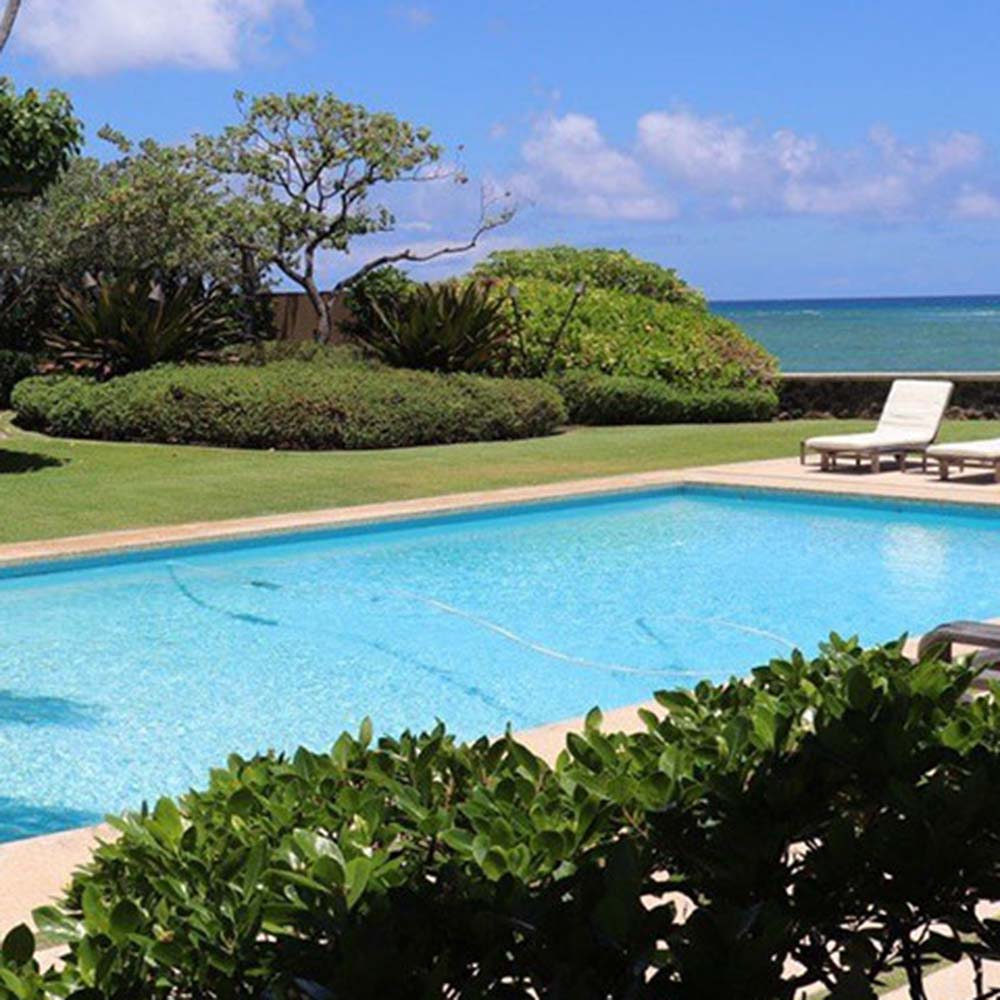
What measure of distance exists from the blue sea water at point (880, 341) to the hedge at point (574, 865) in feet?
197

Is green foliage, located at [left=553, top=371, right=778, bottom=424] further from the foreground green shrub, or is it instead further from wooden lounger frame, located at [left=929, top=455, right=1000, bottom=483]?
the foreground green shrub

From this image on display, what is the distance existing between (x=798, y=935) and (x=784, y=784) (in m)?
0.32

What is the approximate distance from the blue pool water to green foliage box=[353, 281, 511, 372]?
26.0ft

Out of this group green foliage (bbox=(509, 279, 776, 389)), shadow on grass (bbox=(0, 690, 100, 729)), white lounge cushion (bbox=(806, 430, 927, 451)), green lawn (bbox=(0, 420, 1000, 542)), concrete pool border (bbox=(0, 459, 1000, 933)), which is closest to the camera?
shadow on grass (bbox=(0, 690, 100, 729))

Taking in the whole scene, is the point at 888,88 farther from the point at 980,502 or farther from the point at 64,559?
the point at 64,559

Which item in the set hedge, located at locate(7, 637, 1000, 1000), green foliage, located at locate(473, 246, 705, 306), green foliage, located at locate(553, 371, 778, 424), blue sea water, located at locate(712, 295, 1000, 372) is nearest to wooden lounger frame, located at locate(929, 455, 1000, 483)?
green foliage, located at locate(553, 371, 778, 424)

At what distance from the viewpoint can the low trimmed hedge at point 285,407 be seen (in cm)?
2030

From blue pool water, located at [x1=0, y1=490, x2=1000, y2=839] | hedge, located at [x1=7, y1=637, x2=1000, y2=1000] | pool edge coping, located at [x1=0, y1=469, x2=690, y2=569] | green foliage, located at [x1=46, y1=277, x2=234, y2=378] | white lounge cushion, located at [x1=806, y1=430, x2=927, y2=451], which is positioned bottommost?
blue pool water, located at [x1=0, y1=490, x2=1000, y2=839]

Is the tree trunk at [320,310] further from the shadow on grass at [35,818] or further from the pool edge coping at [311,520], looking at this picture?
the shadow on grass at [35,818]

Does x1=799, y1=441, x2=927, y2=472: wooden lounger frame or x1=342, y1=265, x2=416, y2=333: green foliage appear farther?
x1=342, y1=265, x2=416, y2=333: green foliage

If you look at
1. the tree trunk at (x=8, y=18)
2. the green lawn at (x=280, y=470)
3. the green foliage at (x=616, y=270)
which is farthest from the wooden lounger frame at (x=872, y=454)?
the green foliage at (x=616, y=270)

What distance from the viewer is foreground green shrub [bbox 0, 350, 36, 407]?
23953mm

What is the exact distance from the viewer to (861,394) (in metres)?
24.5

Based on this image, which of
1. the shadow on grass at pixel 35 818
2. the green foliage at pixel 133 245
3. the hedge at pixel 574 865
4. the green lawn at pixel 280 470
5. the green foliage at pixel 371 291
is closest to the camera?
the hedge at pixel 574 865
